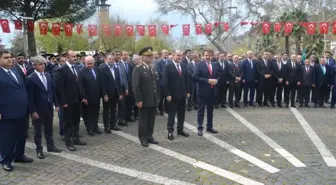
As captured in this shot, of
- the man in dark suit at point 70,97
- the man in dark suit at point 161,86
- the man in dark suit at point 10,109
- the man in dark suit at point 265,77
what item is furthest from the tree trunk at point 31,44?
the man in dark suit at point 10,109

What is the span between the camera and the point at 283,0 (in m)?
36.4

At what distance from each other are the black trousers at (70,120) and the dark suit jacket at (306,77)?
8.47 meters

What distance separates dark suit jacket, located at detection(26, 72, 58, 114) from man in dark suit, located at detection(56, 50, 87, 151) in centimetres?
40

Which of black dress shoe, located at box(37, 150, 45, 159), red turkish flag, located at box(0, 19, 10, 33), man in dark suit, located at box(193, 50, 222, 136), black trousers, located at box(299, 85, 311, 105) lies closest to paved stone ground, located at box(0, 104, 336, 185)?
black dress shoe, located at box(37, 150, 45, 159)

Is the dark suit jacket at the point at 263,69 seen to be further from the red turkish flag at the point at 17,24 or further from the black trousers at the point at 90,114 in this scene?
the red turkish flag at the point at 17,24

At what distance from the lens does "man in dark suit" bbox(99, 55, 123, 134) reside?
8273 millimetres

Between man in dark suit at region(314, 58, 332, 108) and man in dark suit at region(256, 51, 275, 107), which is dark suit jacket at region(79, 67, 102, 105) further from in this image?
man in dark suit at region(314, 58, 332, 108)

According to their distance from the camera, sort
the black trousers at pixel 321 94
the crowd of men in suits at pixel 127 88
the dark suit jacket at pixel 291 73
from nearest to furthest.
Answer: the crowd of men in suits at pixel 127 88 → the dark suit jacket at pixel 291 73 → the black trousers at pixel 321 94

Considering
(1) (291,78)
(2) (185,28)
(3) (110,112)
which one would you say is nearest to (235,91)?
(1) (291,78)

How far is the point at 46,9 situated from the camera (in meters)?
21.4

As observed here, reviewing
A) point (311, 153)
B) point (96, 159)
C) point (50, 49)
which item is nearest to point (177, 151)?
point (96, 159)

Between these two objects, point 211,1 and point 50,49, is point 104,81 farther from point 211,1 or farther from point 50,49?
point 50,49

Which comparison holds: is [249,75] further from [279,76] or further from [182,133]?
[182,133]

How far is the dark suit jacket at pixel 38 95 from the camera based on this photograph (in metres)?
6.01
